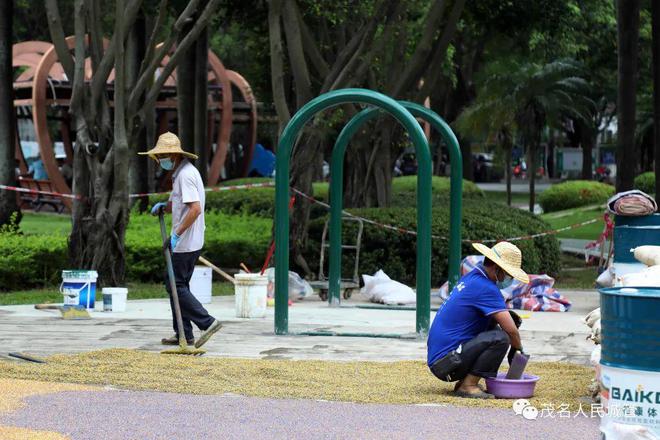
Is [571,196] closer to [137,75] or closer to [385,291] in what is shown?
[137,75]

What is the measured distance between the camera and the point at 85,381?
8508 mm

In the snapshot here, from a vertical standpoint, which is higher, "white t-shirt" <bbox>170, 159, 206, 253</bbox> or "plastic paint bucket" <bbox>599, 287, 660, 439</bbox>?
"white t-shirt" <bbox>170, 159, 206, 253</bbox>

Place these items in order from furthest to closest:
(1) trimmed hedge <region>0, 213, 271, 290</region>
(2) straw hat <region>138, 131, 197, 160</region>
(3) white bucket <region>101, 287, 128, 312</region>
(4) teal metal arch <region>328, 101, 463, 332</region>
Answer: (1) trimmed hedge <region>0, 213, 271, 290</region> → (4) teal metal arch <region>328, 101, 463, 332</region> → (3) white bucket <region>101, 287, 128, 312</region> → (2) straw hat <region>138, 131, 197, 160</region>

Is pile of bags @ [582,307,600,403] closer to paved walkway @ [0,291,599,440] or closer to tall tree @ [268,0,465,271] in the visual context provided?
paved walkway @ [0,291,599,440]

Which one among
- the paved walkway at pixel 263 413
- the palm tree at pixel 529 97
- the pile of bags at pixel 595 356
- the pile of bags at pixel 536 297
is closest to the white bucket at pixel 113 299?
the paved walkway at pixel 263 413

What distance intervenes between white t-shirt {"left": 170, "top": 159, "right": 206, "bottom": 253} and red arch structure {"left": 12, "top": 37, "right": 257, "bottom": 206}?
16.6 metres

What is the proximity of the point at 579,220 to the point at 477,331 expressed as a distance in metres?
23.0

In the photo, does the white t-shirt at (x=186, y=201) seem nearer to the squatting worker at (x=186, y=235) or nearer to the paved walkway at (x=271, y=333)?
the squatting worker at (x=186, y=235)

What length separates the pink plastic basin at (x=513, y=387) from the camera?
810cm

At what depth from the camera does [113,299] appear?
13141 mm

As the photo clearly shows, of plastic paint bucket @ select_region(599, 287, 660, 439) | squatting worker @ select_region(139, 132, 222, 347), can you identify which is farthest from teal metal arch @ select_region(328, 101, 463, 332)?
plastic paint bucket @ select_region(599, 287, 660, 439)

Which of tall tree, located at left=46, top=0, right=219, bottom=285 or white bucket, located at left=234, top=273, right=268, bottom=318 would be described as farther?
tall tree, located at left=46, top=0, right=219, bottom=285

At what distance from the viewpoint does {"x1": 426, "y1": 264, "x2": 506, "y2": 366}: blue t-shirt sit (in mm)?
8250

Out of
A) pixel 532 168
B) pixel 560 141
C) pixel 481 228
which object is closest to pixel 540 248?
pixel 481 228
